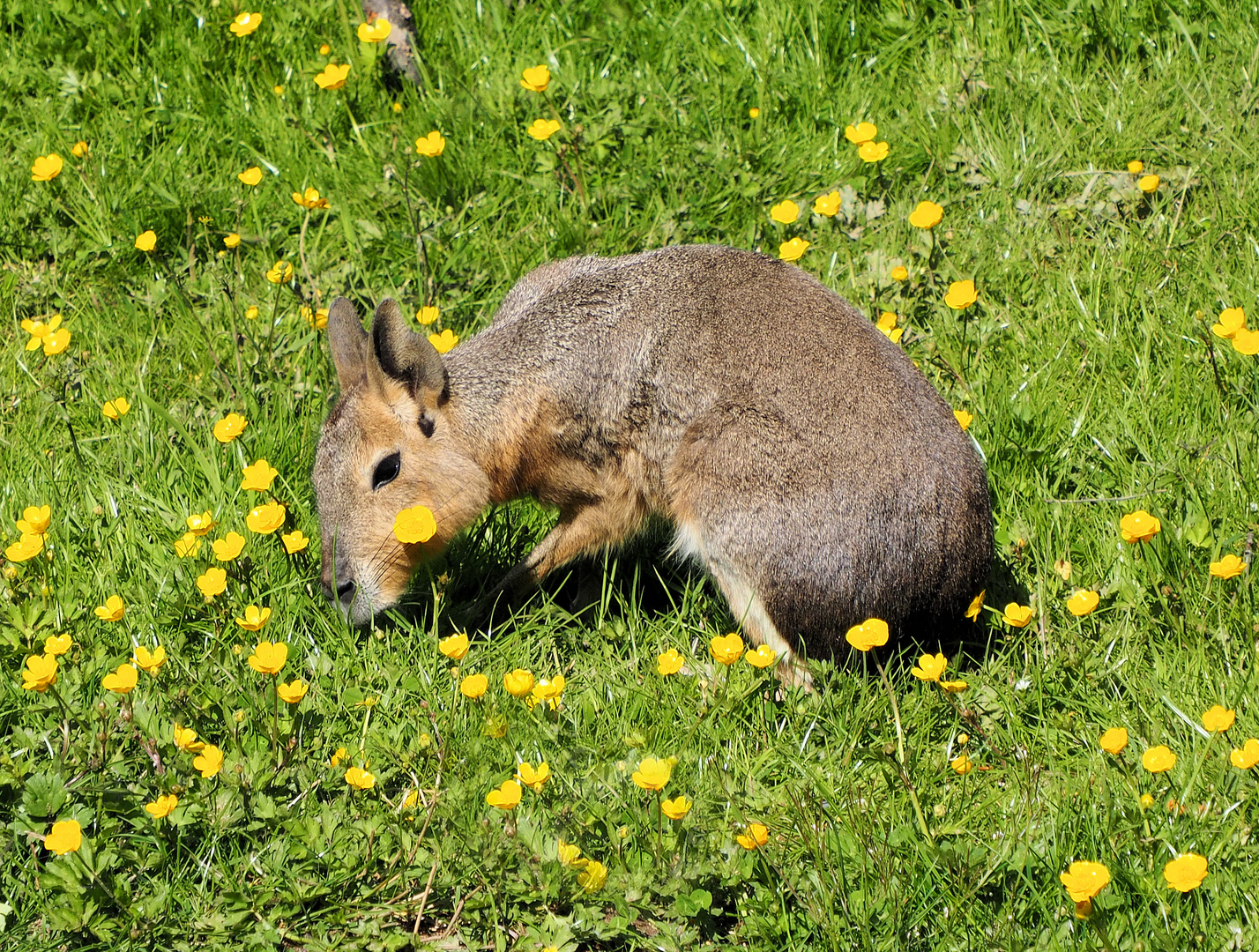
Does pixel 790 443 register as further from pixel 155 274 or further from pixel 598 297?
pixel 155 274

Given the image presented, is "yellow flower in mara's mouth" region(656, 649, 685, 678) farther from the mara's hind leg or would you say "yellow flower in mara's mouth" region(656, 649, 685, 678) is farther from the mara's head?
the mara's head

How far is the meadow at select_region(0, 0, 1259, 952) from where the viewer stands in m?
3.10

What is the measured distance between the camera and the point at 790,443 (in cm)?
381

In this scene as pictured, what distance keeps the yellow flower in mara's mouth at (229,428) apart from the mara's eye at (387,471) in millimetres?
Result: 507

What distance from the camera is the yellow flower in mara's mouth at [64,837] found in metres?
2.79

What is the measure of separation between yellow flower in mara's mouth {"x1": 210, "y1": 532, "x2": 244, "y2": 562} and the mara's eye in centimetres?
48

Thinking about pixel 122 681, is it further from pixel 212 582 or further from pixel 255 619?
pixel 212 582

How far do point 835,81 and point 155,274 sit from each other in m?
3.12

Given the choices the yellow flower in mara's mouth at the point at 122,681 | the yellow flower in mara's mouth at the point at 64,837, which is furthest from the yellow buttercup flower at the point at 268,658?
the yellow flower in mara's mouth at the point at 64,837

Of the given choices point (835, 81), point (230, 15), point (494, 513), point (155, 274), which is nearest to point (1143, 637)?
point (494, 513)

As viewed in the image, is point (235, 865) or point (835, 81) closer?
A: point (235, 865)

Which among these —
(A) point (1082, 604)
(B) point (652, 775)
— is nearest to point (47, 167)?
(B) point (652, 775)

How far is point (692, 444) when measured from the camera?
13.1 ft

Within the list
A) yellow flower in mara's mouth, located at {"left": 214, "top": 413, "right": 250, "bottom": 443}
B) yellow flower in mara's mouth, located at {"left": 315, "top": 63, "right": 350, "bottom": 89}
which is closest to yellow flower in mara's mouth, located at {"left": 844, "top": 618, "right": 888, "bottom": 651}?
yellow flower in mara's mouth, located at {"left": 214, "top": 413, "right": 250, "bottom": 443}
